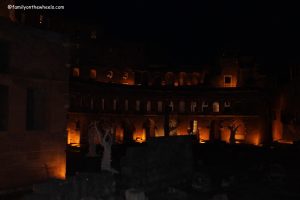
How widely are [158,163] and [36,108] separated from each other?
8.31 metres

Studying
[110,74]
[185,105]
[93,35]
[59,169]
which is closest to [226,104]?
[185,105]

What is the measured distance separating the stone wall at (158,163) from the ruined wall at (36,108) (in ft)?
12.7

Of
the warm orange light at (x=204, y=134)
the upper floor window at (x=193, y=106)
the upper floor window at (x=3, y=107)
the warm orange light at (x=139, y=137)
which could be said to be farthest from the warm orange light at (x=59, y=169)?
the upper floor window at (x=193, y=106)

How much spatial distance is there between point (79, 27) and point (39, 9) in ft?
20.5

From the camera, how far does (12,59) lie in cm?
1767

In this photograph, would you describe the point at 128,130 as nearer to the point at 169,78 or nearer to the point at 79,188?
the point at 169,78

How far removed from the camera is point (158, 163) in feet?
75.9

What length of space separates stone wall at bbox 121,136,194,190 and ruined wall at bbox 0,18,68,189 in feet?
12.7

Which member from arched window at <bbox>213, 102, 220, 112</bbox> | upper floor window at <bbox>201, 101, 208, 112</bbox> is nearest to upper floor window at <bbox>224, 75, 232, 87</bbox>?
arched window at <bbox>213, 102, 220, 112</bbox>

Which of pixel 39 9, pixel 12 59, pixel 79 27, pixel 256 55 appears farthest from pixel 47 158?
pixel 256 55

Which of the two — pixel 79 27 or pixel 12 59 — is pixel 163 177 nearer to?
pixel 12 59

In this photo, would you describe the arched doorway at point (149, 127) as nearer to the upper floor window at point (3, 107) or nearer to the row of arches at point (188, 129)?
the row of arches at point (188, 129)

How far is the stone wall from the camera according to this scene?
2130 centimetres

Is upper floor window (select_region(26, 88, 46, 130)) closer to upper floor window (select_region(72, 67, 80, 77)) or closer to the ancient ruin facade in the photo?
the ancient ruin facade
